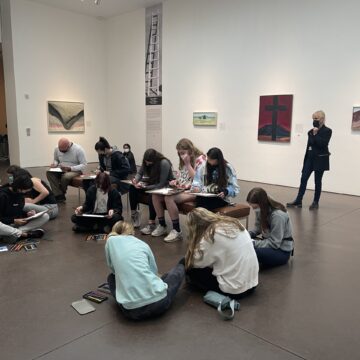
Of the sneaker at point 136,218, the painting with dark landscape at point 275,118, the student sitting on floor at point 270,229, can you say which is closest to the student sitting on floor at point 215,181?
the student sitting on floor at point 270,229

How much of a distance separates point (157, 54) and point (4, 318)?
982 centimetres

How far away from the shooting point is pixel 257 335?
2.62m

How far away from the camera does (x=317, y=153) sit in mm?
6523

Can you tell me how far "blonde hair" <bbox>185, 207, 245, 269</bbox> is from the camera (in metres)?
2.93

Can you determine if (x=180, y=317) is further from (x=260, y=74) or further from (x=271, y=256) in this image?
(x=260, y=74)

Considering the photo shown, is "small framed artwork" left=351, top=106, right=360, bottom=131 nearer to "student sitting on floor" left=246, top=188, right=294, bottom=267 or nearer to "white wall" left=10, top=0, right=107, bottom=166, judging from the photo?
"student sitting on floor" left=246, top=188, right=294, bottom=267

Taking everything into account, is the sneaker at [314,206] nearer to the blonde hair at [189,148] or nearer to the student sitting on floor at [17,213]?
the blonde hair at [189,148]

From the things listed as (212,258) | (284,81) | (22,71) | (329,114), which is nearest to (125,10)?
(22,71)

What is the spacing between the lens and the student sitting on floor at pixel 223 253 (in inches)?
115

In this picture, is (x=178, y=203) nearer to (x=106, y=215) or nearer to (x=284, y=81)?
(x=106, y=215)

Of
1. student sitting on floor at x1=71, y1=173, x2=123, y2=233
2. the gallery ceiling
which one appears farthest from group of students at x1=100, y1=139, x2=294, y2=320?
the gallery ceiling

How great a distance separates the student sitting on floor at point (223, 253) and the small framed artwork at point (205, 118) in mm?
7239

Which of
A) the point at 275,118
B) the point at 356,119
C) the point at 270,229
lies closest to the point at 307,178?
the point at 356,119

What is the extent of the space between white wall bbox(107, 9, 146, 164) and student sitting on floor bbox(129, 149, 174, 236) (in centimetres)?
705
